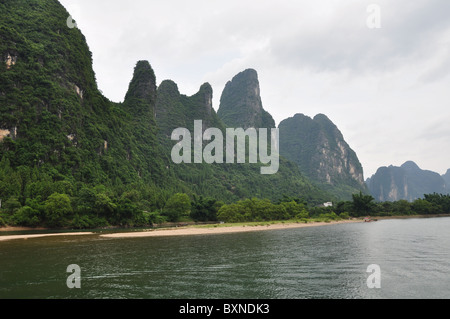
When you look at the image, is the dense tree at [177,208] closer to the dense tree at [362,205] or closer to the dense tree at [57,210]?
the dense tree at [57,210]

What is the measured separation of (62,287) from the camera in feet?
56.3

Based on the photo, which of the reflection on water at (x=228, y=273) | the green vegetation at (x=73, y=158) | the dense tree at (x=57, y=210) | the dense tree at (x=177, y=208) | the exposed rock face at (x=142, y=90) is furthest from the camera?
the exposed rock face at (x=142, y=90)

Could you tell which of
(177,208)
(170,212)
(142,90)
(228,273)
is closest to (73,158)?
(170,212)

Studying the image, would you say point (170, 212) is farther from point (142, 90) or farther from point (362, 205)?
point (142, 90)

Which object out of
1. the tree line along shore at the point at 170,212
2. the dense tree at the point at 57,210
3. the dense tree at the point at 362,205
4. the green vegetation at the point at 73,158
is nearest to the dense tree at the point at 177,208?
the tree line along shore at the point at 170,212

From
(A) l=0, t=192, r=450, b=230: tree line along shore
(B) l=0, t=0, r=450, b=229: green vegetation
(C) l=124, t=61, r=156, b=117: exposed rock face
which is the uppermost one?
(C) l=124, t=61, r=156, b=117: exposed rock face

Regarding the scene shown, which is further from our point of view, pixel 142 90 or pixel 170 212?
pixel 142 90

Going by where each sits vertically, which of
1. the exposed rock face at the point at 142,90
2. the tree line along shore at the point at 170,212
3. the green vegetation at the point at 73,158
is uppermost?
the exposed rock face at the point at 142,90

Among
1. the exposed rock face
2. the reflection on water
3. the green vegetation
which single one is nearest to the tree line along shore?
the green vegetation

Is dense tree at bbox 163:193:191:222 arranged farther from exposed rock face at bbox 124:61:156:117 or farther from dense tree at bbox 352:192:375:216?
exposed rock face at bbox 124:61:156:117

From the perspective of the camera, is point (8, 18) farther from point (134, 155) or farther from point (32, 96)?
point (134, 155)

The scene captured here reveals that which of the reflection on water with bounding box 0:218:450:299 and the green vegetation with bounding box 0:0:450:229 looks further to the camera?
the green vegetation with bounding box 0:0:450:229

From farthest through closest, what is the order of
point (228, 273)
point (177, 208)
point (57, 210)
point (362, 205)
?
point (362, 205) → point (177, 208) → point (57, 210) → point (228, 273)
